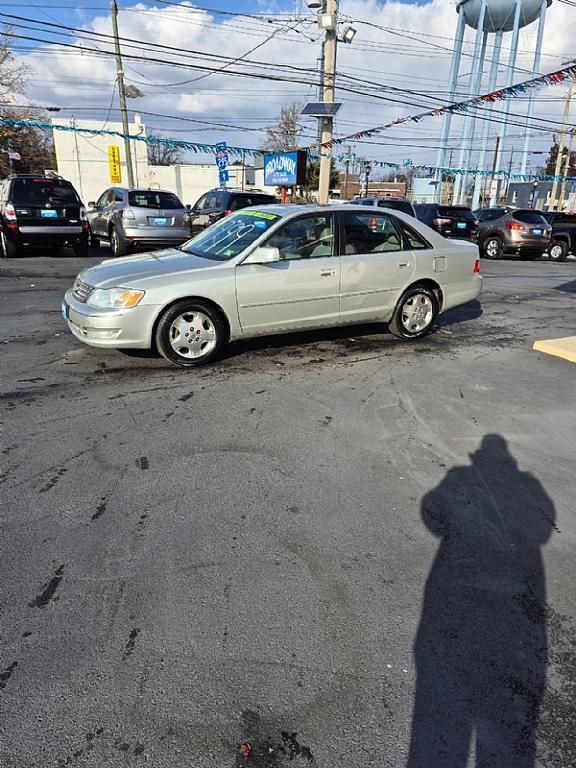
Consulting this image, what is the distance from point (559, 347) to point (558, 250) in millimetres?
15336

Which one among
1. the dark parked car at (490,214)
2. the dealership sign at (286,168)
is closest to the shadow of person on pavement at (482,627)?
the dark parked car at (490,214)

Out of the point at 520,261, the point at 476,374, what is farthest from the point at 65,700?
the point at 520,261

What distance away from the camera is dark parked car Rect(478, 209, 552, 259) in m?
17.5

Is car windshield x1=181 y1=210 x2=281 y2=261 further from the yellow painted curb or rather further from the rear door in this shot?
the rear door

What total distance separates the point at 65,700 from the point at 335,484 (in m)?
1.95

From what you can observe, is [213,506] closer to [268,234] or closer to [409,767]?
[409,767]

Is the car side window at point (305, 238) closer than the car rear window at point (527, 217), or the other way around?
the car side window at point (305, 238)

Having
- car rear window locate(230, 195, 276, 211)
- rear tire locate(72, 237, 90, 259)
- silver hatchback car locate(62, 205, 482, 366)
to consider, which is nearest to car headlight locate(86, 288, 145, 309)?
silver hatchback car locate(62, 205, 482, 366)

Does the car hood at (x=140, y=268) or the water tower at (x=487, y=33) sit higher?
the water tower at (x=487, y=33)

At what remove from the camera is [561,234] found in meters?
19.3

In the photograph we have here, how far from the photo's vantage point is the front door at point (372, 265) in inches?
238

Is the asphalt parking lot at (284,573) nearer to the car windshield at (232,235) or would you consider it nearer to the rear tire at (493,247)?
the car windshield at (232,235)

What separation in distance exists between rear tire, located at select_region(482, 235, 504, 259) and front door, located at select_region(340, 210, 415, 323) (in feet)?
43.2

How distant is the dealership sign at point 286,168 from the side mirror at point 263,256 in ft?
61.9
